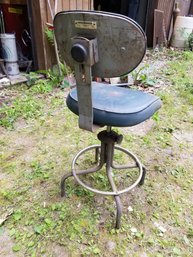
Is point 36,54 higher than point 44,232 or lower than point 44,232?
higher

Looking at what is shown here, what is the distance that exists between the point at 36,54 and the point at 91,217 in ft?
7.69

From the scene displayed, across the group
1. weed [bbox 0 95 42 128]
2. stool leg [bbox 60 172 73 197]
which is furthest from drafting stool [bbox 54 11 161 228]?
weed [bbox 0 95 42 128]

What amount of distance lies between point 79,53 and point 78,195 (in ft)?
3.13

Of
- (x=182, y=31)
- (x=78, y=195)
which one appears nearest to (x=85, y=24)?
(x=78, y=195)

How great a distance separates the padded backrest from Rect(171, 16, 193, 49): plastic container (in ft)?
16.3

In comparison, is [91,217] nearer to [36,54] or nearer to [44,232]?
[44,232]

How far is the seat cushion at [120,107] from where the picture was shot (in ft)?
3.63

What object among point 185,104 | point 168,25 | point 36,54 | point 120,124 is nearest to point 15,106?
point 36,54

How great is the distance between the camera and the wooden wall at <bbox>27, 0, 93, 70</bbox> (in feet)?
9.10

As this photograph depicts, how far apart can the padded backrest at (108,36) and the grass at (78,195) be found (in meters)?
0.86

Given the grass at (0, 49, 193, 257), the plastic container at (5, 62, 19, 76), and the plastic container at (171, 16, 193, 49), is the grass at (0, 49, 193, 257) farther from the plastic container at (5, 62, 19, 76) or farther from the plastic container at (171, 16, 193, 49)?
the plastic container at (171, 16, 193, 49)

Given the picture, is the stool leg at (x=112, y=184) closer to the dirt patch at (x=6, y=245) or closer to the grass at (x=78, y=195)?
the grass at (x=78, y=195)

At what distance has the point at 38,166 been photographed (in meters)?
1.76

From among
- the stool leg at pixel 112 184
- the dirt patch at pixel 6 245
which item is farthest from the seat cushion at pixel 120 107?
the dirt patch at pixel 6 245
